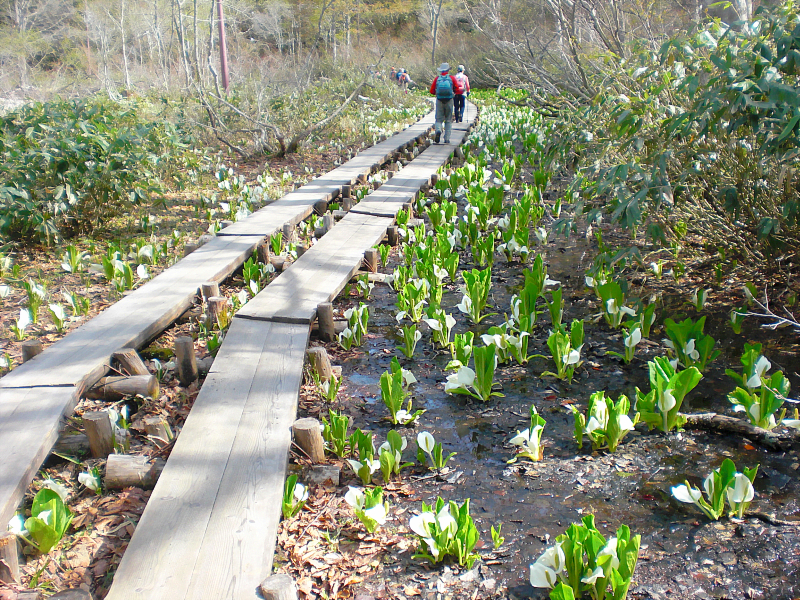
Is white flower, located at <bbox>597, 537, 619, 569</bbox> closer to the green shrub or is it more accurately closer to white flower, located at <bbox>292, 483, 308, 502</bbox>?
white flower, located at <bbox>292, 483, 308, 502</bbox>

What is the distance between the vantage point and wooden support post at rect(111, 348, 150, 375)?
296cm

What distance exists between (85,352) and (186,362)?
51 centimetres

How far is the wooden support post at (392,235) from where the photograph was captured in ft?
17.5

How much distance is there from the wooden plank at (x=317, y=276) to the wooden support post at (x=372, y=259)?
0.18 ft

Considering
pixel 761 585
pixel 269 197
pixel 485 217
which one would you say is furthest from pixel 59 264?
pixel 761 585

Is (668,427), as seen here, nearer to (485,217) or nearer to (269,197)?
(485,217)

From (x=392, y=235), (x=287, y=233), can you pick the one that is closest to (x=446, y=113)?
(x=392, y=235)

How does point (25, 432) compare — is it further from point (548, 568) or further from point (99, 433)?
point (548, 568)

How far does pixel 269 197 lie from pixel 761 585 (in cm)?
602

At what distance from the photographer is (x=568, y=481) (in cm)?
228

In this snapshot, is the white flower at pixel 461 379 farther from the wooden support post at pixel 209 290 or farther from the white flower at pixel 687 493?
the wooden support post at pixel 209 290

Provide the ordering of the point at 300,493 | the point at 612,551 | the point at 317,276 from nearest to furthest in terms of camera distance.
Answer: the point at 612,551 < the point at 300,493 < the point at 317,276

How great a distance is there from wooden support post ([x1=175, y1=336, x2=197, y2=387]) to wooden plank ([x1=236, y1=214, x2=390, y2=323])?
50 cm

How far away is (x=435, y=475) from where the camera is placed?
2.38m
